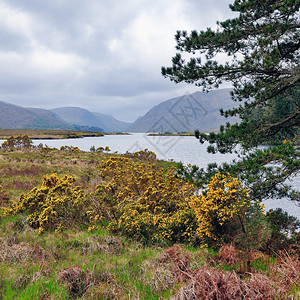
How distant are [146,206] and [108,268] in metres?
4.26

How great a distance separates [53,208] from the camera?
9.18 metres

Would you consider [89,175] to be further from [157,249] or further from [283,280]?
[283,280]

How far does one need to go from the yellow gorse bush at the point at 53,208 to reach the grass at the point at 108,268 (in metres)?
0.44

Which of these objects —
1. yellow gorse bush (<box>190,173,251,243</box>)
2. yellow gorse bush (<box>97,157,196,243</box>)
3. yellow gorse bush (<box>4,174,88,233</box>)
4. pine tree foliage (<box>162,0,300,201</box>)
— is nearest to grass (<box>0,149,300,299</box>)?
yellow gorse bush (<box>4,174,88,233</box>)

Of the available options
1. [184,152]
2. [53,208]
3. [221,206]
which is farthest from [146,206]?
[184,152]

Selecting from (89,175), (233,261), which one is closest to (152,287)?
(233,261)

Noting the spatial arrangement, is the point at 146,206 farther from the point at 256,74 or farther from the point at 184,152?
the point at 184,152

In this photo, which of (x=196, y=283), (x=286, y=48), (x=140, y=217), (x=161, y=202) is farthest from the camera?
(x=161, y=202)

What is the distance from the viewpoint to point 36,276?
4.85 meters

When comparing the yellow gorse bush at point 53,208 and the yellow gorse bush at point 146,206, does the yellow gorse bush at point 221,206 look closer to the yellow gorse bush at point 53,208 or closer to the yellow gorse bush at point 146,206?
the yellow gorse bush at point 146,206

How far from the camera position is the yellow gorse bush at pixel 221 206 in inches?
251

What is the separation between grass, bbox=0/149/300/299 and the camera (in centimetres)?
413

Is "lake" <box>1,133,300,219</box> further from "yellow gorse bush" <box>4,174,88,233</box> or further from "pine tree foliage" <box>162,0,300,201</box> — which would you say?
"yellow gorse bush" <box>4,174,88,233</box>

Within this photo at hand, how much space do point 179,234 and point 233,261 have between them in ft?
9.13
